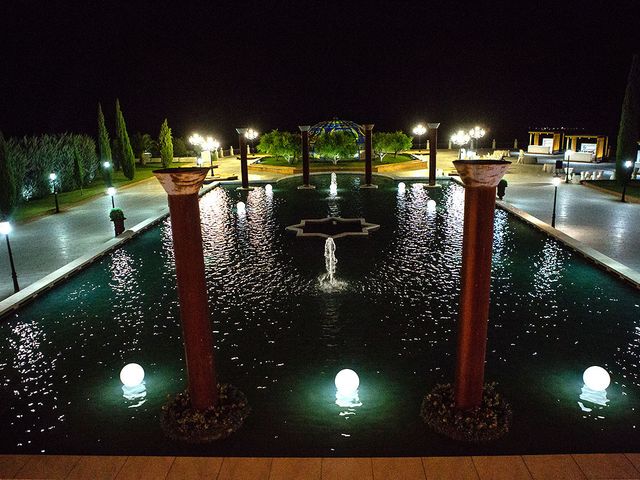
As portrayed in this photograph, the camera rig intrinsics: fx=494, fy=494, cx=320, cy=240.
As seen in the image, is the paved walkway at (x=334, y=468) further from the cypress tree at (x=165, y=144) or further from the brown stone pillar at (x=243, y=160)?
the cypress tree at (x=165, y=144)

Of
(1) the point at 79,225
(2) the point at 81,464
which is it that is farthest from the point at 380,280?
(1) the point at 79,225

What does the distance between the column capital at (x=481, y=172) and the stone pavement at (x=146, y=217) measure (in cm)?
959

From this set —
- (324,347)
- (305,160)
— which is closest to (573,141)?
(305,160)

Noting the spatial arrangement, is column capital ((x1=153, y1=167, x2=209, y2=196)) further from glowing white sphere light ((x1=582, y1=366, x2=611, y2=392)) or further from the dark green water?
Answer: glowing white sphere light ((x1=582, y1=366, x2=611, y2=392))

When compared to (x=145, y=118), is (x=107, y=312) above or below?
below

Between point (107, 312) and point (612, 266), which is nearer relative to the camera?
point (107, 312)

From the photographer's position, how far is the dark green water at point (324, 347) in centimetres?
689

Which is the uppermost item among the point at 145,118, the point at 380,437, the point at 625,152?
the point at 145,118

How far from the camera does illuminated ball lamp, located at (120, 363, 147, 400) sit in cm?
809

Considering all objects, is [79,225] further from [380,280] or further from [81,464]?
[81,464]

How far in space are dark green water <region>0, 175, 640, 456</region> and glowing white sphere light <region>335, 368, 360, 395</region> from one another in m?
0.22

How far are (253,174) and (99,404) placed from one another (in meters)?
29.3

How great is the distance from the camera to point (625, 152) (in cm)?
2594

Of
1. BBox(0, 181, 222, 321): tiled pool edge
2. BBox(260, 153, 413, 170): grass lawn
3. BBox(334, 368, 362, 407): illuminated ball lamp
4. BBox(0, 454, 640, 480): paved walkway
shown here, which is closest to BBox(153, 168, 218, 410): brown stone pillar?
BBox(0, 454, 640, 480): paved walkway
